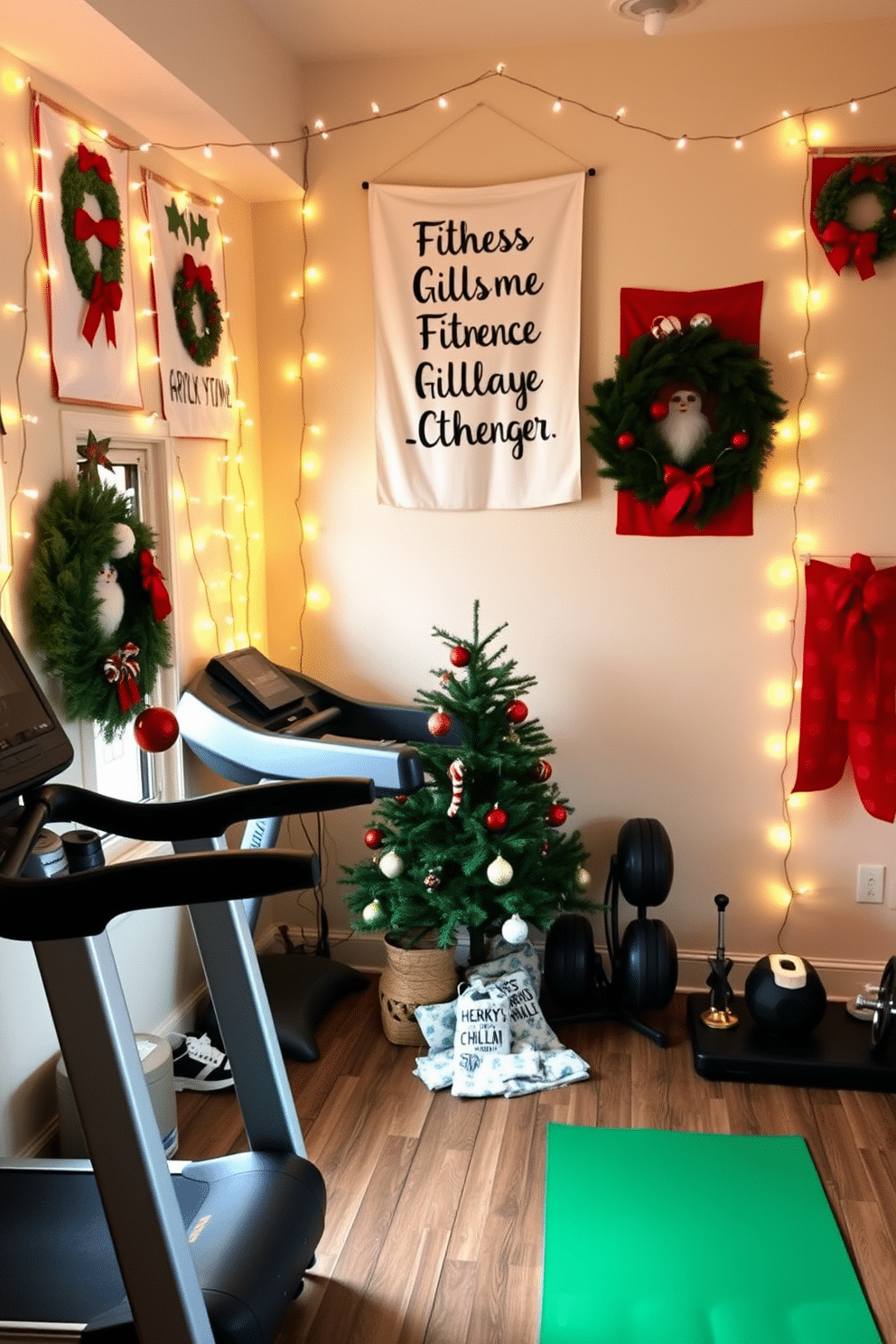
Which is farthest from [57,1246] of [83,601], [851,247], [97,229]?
[851,247]

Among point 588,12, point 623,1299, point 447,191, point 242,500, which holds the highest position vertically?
point 588,12

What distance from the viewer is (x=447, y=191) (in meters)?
3.57

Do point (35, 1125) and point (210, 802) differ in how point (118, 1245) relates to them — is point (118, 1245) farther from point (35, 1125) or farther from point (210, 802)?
point (35, 1125)

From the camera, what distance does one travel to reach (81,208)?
265 cm

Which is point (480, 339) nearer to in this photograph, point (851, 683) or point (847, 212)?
point (847, 212)

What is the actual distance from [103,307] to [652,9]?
1651 millimetres

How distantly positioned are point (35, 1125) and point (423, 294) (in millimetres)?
2534

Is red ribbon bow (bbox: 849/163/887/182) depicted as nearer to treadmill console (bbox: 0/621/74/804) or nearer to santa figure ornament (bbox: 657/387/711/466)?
santa figure ornament (bbox: 657/387/711/466)

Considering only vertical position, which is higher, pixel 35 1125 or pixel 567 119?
pixel 567 119

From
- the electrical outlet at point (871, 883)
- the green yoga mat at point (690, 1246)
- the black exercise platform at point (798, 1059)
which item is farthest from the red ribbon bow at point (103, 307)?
the electrical outlet at point (871, 883)

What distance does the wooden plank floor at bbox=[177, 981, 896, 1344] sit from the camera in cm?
233

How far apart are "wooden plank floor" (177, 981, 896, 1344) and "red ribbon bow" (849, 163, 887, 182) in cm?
249

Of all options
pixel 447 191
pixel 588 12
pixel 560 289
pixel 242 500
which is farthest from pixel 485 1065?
pixel 588 12

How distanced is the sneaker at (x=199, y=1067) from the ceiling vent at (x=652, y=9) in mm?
2959
